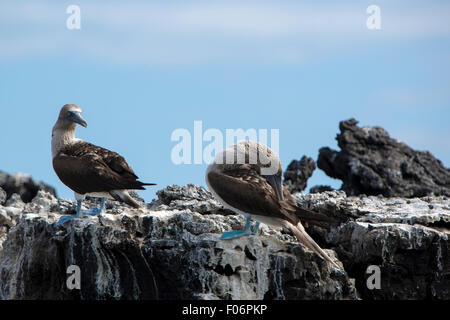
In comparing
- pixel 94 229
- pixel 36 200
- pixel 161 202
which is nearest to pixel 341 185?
pixel 161 202

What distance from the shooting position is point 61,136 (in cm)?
1362

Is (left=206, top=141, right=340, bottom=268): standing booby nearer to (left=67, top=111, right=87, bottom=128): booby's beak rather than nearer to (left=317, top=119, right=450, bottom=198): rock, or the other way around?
(left=67, top=111, right=87, bottom=128): booby's beak

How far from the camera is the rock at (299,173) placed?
24.4 metres

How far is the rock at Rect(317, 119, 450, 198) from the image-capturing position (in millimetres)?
24547

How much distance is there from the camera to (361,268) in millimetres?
13039

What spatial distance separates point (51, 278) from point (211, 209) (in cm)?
341

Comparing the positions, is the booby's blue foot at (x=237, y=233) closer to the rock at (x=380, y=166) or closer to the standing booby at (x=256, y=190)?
the standing booby at (x=256, y=190)

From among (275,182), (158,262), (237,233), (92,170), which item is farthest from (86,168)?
(275,182)

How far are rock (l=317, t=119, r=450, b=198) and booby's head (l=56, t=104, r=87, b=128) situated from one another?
13.4m

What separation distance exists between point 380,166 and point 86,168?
14.5 metres

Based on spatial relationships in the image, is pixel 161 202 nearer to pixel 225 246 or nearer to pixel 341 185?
pixel 225 246

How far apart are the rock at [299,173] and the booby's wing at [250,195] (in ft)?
39.7

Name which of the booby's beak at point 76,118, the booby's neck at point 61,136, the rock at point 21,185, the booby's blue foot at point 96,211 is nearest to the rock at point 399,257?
the booby's blue foot at point 96,211

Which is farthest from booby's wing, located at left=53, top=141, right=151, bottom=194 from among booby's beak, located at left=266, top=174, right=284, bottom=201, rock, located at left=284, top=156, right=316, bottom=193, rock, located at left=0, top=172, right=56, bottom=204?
rock, located at left=284, top=156, right=316, bottom=193
